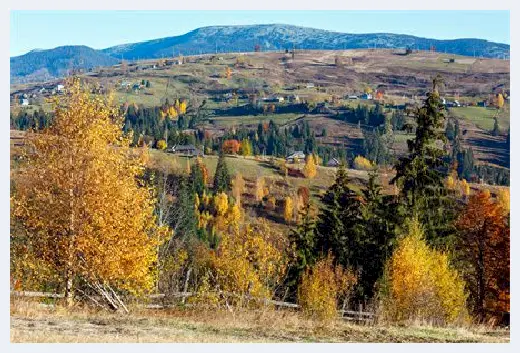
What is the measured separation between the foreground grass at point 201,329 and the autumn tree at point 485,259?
23549mm

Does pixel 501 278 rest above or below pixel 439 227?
below

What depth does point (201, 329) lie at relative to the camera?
70.3 feet

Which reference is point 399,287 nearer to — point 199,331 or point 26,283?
point 199,331

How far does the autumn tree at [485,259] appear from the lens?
4681cm

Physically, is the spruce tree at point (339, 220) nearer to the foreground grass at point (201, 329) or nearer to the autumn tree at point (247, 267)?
the autumn tree at point (247, 267)

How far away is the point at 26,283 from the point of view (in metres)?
27.4

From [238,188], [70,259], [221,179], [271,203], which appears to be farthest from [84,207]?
[271,203]

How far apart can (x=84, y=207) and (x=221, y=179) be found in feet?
470

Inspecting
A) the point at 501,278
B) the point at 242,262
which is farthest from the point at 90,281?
the point at 501,278

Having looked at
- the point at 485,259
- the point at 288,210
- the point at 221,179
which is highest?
the point at 485,259

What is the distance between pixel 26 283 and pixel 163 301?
→ 5971 millimetres

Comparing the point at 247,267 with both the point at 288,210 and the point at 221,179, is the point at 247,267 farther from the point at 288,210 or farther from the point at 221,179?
the point at 221,179

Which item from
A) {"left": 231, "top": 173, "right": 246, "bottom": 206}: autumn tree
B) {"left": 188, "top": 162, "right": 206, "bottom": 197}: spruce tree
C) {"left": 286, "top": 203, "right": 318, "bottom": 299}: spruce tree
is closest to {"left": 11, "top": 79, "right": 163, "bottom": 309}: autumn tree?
{"left": 286, "top": 203, "right": 318, "bottom": 299}: spruce tree

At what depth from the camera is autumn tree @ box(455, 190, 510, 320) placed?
46812 millimetres
